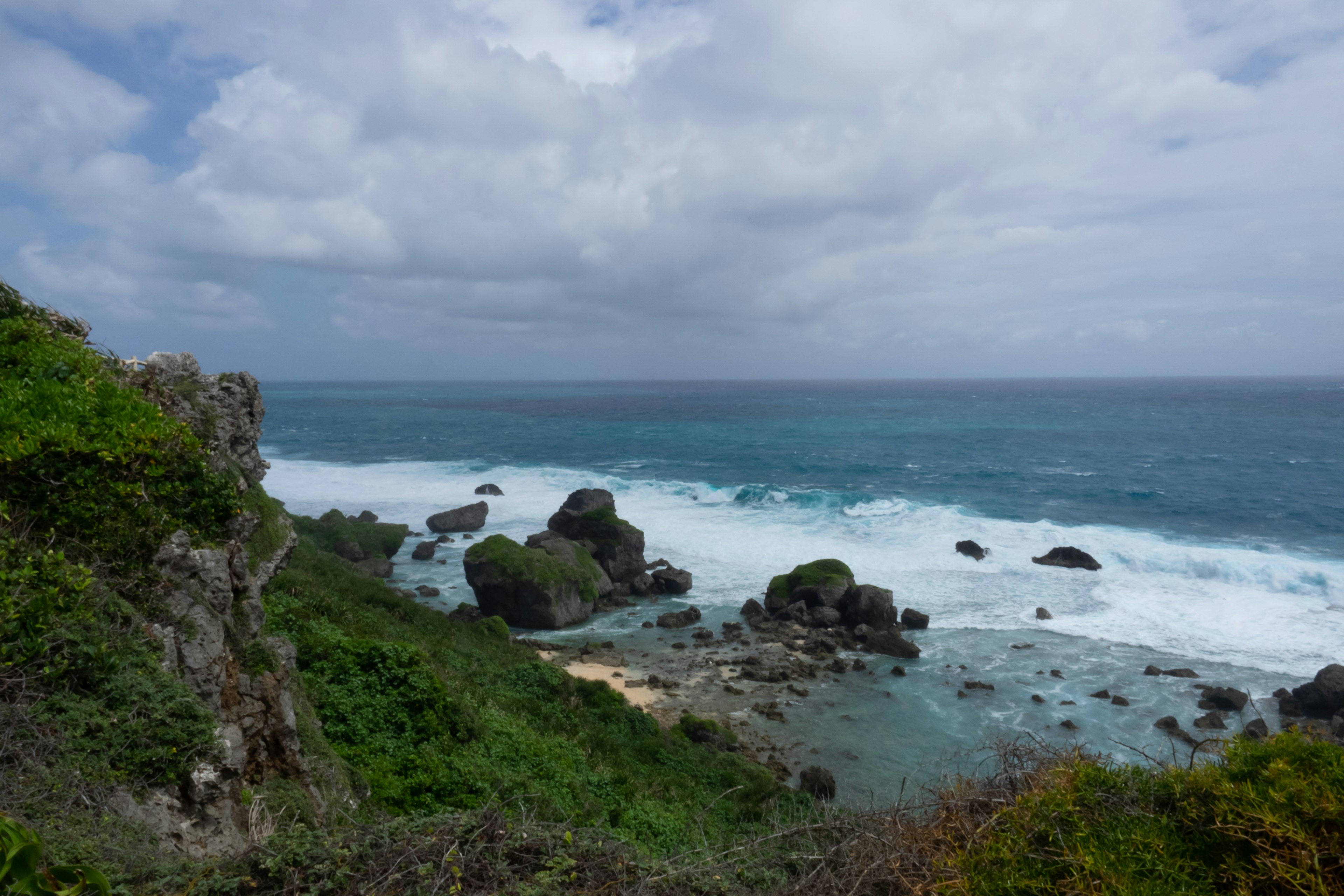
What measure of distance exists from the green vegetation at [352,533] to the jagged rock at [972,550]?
30.0 metres

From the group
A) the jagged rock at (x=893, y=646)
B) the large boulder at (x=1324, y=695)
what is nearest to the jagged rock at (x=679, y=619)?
the jagged rock at (x=893, y=646)

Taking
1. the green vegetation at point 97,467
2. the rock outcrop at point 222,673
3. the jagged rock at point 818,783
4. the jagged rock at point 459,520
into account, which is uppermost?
the green vegetation at point 97,467

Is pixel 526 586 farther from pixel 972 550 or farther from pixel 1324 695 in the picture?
pixel 1324 695

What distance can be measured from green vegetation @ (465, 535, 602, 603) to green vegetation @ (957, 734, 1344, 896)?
2388cm

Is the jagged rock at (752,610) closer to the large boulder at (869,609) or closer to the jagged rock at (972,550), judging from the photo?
the large boulder at (869,609)

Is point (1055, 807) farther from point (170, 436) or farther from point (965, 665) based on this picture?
point (965, 665)

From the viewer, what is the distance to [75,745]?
4664mm

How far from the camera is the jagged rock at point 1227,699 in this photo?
20250 mm

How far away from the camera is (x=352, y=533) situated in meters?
35.3

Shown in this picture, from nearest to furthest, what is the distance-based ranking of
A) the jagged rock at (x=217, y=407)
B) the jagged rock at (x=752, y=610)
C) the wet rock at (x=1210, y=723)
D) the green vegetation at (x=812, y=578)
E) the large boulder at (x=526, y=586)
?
1. the jagged rock at (x=217, y=407)
2. the wet rock at (x=1210, y=723)
3. the large boulder at (x=526, y=586)
4. the jagged rock at (x=752, y=610)
5. the green vegetation at (x=812, y=578)

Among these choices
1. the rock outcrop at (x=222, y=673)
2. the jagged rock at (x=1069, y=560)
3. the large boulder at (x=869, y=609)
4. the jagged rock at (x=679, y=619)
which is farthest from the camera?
the jagged rock at (x=1069, y=560)

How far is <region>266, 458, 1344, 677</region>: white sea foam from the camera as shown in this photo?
26.3 metres

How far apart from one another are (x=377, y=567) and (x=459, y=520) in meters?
8.95

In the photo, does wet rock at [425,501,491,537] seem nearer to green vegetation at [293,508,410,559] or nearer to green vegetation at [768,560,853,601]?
green vegetation at [293,508,410,559]
